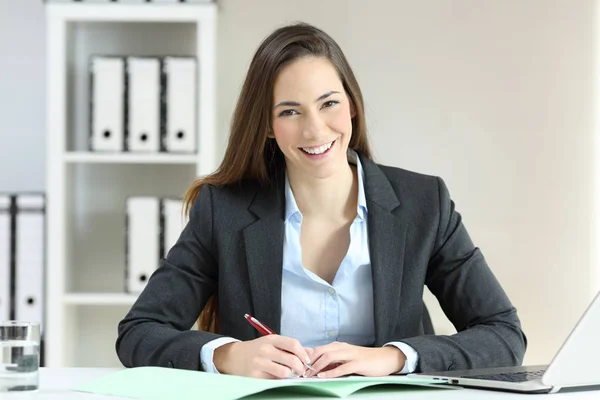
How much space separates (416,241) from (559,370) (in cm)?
71

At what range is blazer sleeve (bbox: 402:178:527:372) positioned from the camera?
152 cm

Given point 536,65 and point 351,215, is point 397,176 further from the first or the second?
point 536,65

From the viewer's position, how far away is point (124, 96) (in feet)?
9.80

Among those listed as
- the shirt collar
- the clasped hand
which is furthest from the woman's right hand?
the shirt collar

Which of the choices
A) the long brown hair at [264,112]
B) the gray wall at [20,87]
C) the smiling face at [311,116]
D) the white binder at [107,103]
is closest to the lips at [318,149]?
the smiling face at [311,116]

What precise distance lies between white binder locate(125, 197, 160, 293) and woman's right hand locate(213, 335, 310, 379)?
5.15 ft

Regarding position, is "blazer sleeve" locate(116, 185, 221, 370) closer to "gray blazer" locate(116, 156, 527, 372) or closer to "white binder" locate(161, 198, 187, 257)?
"gray blazer" locate(116, 156, 527, 372)

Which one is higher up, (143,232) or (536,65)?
(536,65)

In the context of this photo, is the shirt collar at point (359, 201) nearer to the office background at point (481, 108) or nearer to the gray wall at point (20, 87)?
the office background at point (481, 108)

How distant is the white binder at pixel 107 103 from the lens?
2.97 m

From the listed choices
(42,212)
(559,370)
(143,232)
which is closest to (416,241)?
(559,370)

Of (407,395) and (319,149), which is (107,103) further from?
(407,395)

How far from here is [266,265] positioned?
1.84 metres

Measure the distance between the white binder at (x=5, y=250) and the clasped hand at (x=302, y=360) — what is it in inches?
67.3
